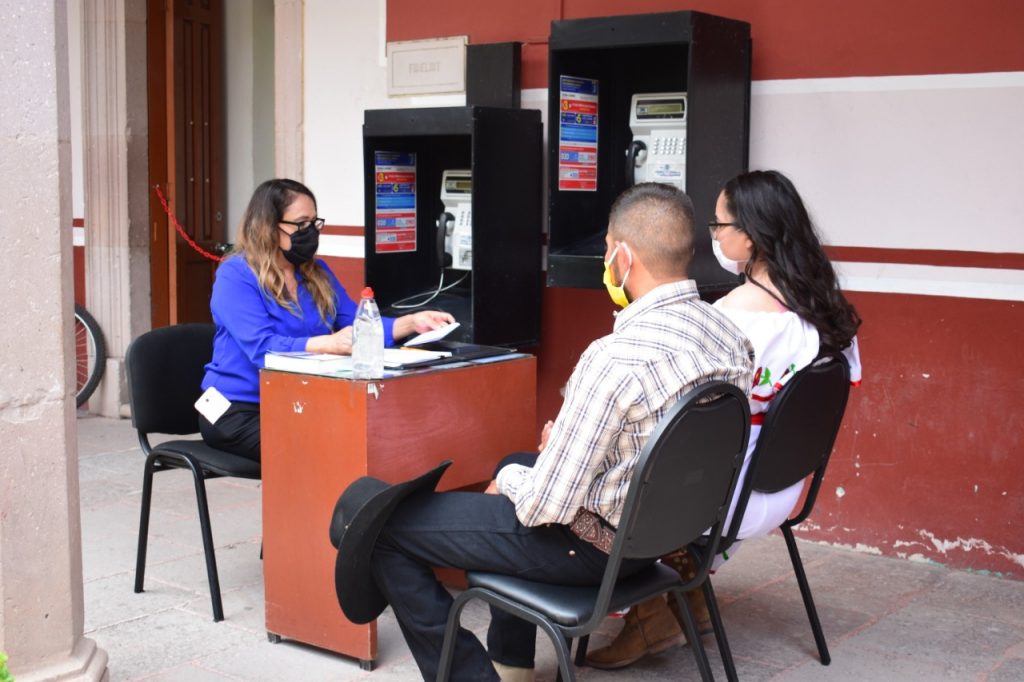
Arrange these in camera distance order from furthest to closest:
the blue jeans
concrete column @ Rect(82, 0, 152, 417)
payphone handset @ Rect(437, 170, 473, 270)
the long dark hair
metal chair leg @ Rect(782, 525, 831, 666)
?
concrete column @ Rect(82, 0, 152, 417), payphone handset @ Rect(437, 170, 473, 270), metal chair leg @ Rect(782, 525, 831, 666), the long dark hair, the blue jeans

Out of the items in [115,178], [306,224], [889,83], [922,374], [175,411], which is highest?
[889,83]

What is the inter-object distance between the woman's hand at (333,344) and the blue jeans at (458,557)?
91 centimetres

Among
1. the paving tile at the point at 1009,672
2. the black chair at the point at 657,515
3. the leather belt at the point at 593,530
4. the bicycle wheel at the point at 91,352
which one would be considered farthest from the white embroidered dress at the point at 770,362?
the bicycle wheel at the point at 91,352

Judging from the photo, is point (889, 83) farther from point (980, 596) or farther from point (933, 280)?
point (980, 596)

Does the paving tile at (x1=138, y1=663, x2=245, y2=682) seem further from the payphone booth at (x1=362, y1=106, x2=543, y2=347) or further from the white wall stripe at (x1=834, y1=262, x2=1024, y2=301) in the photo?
the white wall stripe at (x1=834, y1=262, x2=1024, y2=301)

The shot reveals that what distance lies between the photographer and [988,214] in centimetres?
412

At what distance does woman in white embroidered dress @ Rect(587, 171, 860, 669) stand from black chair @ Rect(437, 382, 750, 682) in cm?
37

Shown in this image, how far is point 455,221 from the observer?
503 cm

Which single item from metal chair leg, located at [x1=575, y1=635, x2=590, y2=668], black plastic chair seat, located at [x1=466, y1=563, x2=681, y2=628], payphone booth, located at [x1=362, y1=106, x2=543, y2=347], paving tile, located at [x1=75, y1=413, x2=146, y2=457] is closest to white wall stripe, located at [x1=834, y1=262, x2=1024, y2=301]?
payphone booth, located at [x1=362, y1=106, x2=543, y2=347]

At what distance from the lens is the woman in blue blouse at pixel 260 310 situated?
12.2 ft

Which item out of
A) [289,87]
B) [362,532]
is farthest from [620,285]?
[289,87]

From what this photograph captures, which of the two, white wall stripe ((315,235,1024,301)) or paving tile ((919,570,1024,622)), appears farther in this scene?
white wall stripe ((315,235,1024,301))

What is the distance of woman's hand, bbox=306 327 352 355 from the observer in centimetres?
360

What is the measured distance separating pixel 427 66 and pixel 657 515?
11.0 feet
